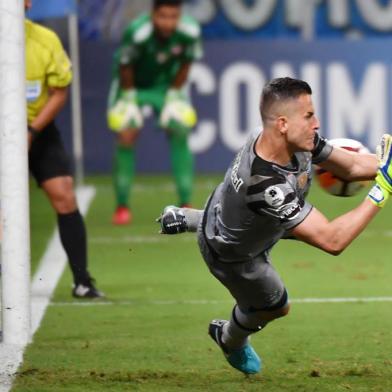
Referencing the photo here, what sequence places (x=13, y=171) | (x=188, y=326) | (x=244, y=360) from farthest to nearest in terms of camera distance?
(x=188, y=326)
(x=13, y=171)
(x=244, y=360)

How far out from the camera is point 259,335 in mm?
8680

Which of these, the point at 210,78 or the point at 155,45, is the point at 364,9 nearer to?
the point at 210,78

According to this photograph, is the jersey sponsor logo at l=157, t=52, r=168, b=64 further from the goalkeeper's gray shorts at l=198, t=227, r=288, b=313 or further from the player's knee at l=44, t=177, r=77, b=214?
the goalkeeper's gray shorts at l=198, t=227, r=288, b=313

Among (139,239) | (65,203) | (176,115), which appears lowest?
(139,239)

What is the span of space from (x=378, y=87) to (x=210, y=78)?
1989mm

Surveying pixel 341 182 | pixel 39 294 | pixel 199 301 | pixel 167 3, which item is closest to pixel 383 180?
pixel 341 182

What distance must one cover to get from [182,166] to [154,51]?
44.5 inches

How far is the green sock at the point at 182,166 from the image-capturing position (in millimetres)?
14008

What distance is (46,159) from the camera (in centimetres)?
982

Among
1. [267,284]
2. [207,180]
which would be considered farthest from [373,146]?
[267,284]

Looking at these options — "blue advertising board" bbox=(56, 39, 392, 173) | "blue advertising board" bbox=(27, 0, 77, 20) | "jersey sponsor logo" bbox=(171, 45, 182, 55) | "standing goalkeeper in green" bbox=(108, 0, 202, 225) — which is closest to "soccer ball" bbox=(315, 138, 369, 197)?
"standing goalkeeper in green" bbox=(108, 0, 202, 225)

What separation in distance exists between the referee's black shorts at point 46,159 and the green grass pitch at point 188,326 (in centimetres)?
87

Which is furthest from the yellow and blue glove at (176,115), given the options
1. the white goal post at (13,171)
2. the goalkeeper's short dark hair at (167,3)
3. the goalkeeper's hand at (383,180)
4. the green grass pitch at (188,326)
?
the goalkeeper's hand at (383,180)

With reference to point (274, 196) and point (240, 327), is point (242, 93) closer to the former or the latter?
point (240, 327)
